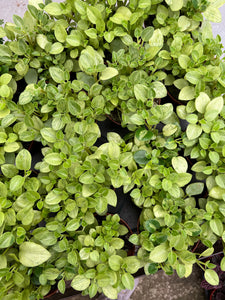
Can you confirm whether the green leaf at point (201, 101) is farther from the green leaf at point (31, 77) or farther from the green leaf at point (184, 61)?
the green leaf at point (31, 77)

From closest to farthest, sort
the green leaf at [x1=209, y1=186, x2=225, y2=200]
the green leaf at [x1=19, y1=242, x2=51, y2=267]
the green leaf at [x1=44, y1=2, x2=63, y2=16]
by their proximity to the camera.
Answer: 1. the green leaf at [x1=19, y1=242, x2=51, y2=267]
2. the green leaf at [x1=209, y1=186, x2=225, y2=200]
3. the green leaf at [x1=44, y1=2, x2=63, y2=16]

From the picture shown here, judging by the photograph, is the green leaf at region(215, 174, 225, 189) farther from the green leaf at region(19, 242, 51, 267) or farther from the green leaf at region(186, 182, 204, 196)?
the green leaf at region(19, 242, 51, 267)

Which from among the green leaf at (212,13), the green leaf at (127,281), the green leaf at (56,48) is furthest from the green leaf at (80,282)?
the green leaf at (212,13)

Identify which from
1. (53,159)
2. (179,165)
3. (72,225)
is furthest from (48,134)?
(179,165)

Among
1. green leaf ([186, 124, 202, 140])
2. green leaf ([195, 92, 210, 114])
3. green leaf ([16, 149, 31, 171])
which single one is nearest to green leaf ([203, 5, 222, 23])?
green leaf ([195, 92, 210, 114])

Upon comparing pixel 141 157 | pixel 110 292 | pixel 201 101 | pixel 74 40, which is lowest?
pixel 110 292

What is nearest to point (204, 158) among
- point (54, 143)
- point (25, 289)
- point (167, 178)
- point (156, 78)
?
point (167, 178)

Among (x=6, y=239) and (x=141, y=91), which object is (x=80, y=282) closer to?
(x=6, y=239)
